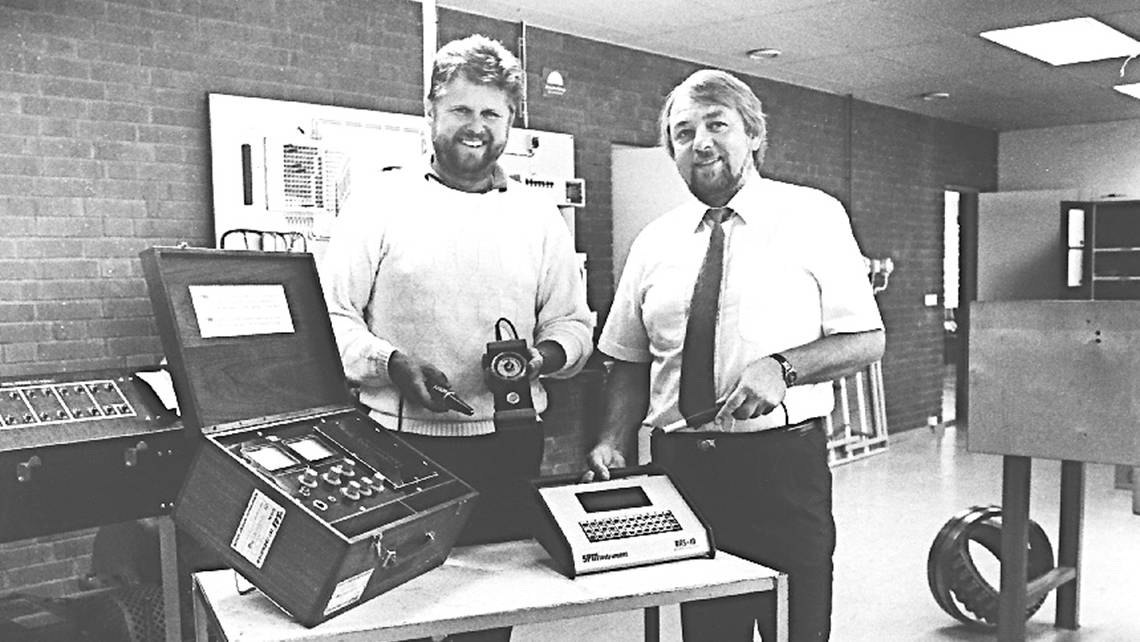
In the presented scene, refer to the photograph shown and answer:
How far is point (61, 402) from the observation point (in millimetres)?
2928

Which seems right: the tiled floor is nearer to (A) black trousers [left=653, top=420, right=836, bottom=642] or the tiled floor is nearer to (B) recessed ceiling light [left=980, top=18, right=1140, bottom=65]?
(A) black trousers [left=653, top=420, right=836, bottom=642]

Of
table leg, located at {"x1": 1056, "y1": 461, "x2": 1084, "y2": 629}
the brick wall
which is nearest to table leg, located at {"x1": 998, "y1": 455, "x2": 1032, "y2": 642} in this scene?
table leg, located at {"x1": 1056, "y1": 461, "x2": 1084, "y2": 629}

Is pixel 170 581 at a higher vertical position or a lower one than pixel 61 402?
lower

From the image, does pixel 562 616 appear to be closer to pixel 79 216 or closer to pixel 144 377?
pixel 144 377

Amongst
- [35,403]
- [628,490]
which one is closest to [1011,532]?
[628,490]

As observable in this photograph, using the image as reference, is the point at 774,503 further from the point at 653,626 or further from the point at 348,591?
the point at 348,591

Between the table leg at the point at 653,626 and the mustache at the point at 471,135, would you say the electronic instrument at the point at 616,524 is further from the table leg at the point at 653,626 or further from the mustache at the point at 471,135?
the mustache at the point at 471,135

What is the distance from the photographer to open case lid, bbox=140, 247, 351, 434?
66.5 inches

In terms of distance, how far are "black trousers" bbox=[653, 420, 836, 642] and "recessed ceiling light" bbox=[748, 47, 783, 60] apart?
197 inches

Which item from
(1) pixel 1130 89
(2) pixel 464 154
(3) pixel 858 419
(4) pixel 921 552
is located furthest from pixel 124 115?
(1) pixel 1130 89

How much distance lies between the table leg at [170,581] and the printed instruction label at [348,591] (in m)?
1.44

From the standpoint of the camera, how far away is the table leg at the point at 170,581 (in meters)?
2.84

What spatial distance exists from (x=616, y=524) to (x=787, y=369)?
47 cm

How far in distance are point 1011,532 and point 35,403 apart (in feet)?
10.4
